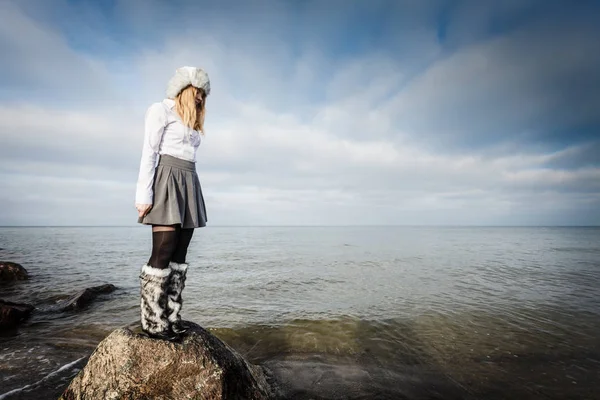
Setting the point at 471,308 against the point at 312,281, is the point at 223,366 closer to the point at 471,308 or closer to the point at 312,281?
the point at 471,308

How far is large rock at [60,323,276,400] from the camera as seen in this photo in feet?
10.4

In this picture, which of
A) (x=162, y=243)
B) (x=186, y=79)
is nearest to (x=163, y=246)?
(x=162, y=243)

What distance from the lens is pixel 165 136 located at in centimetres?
324

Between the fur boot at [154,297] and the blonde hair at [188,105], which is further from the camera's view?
the blonde hair at [188,105]

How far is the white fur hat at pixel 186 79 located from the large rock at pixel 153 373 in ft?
9.87

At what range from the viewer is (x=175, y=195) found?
316 cm

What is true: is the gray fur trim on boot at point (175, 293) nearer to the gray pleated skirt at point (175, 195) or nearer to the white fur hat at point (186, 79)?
the gray pleated skirt at point (175, 195)

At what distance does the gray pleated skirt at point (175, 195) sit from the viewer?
10.2 feet

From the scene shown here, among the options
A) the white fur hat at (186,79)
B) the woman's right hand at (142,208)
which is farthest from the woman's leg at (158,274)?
the white fur hat at (186,79)

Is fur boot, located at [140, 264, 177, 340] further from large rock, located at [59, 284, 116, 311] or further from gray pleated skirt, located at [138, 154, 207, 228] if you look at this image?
large rock, located at [59, 284, 116, 311]

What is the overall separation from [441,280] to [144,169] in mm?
15765

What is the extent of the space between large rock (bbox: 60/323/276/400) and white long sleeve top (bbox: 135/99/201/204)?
1.76 metres

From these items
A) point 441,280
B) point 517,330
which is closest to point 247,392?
point 517,330

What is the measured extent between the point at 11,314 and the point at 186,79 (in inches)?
338
